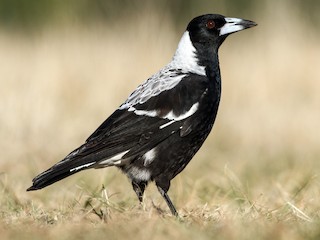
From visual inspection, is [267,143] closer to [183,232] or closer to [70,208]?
[70,208]

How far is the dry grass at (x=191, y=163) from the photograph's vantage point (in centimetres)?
428

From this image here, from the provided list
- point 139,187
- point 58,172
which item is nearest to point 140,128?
point 139,187

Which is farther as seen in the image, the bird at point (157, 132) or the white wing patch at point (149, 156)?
the white wing patch at point (149, 156)

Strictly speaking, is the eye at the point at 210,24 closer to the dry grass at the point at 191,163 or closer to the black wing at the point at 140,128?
the black wing at the point at 140,128

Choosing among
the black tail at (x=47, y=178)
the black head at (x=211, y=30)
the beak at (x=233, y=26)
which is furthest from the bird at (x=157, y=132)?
the beak at (x=233, y=26)

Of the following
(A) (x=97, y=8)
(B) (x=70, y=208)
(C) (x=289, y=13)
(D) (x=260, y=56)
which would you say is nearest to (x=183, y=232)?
(B) (x=70, y=208)

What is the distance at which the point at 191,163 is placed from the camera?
26.2 feet

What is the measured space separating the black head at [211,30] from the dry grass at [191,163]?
90 centimetres

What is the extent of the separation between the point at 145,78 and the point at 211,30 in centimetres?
413

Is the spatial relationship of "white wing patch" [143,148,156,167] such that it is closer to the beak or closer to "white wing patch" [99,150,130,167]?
"white wing patch" [99,150,130,167]

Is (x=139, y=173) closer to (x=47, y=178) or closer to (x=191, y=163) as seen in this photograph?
(x=47, y=178)

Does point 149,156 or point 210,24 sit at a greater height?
point 210,24

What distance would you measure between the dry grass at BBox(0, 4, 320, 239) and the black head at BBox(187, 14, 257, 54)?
903 millimetres

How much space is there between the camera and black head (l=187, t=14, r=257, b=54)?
6051 mm
